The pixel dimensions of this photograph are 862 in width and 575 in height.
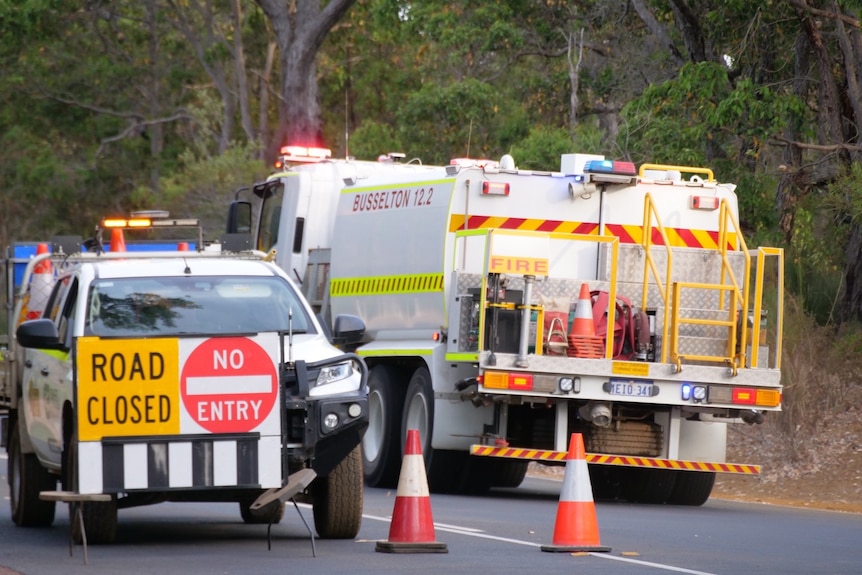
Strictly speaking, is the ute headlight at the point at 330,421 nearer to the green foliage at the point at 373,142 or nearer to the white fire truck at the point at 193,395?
the white fire truck at the point at 193,395

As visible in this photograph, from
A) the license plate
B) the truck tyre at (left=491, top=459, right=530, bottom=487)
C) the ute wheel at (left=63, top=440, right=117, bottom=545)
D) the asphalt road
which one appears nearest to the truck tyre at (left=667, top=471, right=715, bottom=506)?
the asphalt road

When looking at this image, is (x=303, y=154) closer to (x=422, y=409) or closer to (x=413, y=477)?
(x=422, y=409)

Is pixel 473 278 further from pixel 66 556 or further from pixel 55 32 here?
pixel 55 32

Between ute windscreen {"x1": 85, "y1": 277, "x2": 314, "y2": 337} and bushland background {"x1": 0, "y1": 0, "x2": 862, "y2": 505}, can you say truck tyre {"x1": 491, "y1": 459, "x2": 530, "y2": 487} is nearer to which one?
bushland background {"x1": 0, "y1": 0, "x2": 862, "y2": 505}

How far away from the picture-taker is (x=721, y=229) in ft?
48.3

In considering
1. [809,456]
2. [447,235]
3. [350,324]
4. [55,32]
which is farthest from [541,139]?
[55,32]

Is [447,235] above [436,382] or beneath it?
above

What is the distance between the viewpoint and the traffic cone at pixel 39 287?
44.8ft

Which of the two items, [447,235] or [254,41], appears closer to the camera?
[447,235]

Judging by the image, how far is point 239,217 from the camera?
2006 cm

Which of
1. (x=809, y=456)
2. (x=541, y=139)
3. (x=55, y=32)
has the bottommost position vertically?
(x=809, y=456)

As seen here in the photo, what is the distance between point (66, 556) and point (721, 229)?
7.07 meters

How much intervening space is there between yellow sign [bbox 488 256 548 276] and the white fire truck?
3.17 m

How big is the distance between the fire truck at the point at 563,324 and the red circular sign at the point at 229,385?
4.45 m
